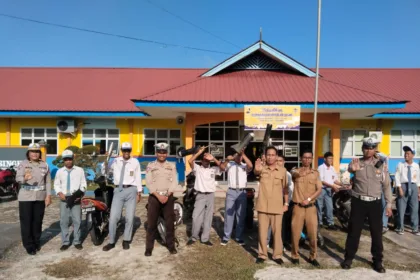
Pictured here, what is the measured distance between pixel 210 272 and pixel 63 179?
2706mm

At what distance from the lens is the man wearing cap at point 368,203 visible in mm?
4227

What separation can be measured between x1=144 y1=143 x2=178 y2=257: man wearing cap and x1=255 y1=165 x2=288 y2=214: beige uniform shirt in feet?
4.53

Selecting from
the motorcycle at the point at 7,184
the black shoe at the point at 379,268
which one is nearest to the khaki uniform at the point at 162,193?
the black shoe at the point at 379,268

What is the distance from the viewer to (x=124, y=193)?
16.3 ft

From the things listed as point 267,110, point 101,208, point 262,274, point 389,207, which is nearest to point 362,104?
point 267,110

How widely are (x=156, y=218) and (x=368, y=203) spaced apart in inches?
120

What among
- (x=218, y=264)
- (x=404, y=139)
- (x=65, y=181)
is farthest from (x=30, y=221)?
(x=404, y=139)

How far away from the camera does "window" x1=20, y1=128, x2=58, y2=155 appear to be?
40.8ft

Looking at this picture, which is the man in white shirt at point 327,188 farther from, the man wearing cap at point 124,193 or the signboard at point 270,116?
the man wearing cap at point 124,193

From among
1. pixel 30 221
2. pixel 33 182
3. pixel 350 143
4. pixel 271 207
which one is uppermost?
pixel 350 143

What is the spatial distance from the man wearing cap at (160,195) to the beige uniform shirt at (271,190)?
54.3 inches

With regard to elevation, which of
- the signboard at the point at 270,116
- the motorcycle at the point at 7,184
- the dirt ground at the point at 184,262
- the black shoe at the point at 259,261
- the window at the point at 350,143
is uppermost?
the signboard at the point at 270,116

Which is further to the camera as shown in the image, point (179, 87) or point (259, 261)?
point (179, 87)

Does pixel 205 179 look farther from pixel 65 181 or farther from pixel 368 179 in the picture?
pixel 368 179
